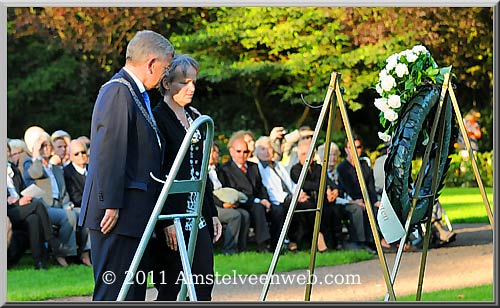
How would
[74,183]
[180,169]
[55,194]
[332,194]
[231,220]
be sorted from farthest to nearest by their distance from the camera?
1. [332,194]
2. [231,220]
3. [74,183]
4. [55,194]
5. [180,169]

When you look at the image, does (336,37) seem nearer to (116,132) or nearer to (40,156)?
(40,156)

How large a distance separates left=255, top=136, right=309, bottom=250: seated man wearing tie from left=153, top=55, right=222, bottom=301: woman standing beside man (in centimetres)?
716

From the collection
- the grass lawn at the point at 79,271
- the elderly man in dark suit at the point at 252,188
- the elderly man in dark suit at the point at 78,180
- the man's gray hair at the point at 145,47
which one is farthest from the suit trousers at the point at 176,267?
the elderly man in dark suit at the point at 252,188

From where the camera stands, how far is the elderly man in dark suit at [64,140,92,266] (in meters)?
12.6

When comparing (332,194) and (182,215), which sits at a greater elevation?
(182,215)

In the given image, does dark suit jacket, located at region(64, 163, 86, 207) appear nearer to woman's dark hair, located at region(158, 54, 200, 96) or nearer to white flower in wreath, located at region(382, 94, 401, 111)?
white flower in wreath, located at region(382, 94, 401, 111)

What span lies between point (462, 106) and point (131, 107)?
2232cm

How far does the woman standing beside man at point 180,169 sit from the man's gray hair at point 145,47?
340 millimetres

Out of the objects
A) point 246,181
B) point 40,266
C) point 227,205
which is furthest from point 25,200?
point 246,181

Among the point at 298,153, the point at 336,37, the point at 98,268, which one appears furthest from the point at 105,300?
the point at 336,37

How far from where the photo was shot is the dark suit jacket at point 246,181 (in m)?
13.6

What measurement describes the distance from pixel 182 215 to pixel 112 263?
50cm

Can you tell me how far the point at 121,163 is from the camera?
6.00m

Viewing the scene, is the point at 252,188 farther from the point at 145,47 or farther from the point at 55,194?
the point at 145,47
